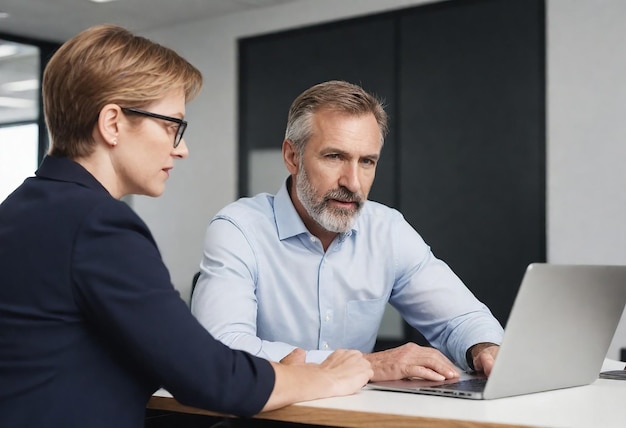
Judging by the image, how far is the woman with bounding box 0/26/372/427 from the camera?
1169 millimetres

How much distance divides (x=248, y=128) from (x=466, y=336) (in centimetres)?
408

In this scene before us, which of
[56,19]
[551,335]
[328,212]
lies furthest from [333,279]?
[56,19]

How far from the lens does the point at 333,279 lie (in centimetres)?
210

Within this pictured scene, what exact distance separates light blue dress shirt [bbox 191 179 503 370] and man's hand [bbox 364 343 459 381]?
365mm

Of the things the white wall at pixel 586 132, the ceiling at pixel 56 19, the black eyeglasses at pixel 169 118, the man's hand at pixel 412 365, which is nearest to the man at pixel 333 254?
the man's hand at pixel 412 365

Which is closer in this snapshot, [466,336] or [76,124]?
[76,124]

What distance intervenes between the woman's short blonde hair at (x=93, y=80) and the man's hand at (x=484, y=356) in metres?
0.82

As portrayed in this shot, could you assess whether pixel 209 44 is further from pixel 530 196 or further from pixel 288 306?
pixel 288 306

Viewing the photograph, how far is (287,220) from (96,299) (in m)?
0.99

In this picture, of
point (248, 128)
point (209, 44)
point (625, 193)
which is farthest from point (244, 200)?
point (209, 44)

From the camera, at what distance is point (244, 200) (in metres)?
2.19

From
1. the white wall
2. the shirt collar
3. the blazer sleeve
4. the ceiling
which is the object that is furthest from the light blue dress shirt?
the ceiling

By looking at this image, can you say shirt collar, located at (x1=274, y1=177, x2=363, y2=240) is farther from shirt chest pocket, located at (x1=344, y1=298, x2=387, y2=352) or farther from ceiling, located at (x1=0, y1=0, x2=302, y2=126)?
ceiling, located at (x1=0, y1=0, x2=302, y2=126)

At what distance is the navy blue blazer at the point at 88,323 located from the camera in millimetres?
1167
